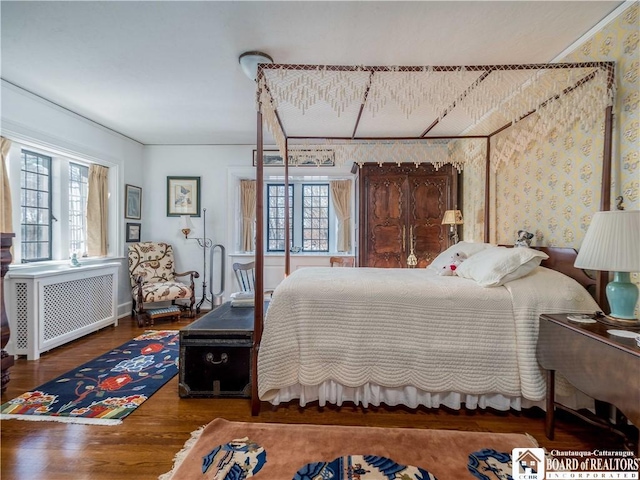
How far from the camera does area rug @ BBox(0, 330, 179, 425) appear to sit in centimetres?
195

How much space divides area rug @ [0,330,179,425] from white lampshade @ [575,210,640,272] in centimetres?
289

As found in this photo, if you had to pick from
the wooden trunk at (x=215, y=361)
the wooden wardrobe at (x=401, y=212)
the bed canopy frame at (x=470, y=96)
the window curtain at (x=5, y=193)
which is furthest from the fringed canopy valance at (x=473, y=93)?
the window curtain at (x=5, y=193)

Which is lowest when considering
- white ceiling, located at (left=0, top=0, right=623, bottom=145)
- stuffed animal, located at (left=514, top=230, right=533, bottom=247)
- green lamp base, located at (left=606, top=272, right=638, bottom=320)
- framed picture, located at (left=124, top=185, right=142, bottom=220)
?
green lamp base, located at (left=606, top=272, right=638, bottom=320)

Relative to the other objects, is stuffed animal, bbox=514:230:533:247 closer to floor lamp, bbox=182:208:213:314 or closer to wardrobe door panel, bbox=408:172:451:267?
wardrobe door panel, bbox=408:172:451:267

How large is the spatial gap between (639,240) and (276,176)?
14.0 feet

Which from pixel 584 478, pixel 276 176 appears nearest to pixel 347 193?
pixel 276 176

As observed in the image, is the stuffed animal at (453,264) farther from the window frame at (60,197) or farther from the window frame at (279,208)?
the window frame at (60,197)

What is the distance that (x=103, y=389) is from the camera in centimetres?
227

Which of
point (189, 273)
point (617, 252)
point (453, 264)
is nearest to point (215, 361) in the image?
point (453, 264)

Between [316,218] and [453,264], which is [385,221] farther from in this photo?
[453,264]

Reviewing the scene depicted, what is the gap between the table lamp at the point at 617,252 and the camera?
1.42m

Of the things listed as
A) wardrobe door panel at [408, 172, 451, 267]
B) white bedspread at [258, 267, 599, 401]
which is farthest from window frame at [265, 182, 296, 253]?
white bedspread at [258, 267, 599, 401]

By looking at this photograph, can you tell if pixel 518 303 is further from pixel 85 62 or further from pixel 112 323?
pixel 112 323

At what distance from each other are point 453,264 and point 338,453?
1759 millimetres
